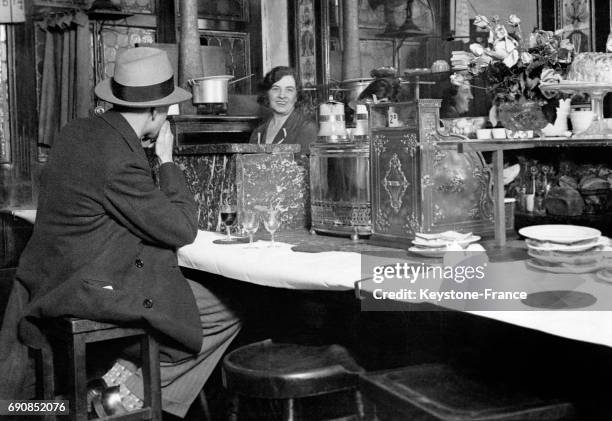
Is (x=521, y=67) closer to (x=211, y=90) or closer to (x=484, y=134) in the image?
(x=484, y=134)

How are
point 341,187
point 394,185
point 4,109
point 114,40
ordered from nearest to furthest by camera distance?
point 394,185, point 341,187, point 4,109, point 114,40

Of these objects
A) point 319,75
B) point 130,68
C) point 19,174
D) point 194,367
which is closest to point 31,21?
point 19,174

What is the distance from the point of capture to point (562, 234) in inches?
99.0

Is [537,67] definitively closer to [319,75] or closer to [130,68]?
[130,68]

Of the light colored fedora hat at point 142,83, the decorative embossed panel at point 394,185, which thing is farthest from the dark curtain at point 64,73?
the decorative embossed panel at point 394,185

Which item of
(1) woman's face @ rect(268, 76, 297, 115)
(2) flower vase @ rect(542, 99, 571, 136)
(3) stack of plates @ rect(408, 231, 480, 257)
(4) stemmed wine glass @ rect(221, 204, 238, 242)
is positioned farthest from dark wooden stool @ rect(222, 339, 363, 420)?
(1) woman's face @ rect(268, 76, 297, 115)

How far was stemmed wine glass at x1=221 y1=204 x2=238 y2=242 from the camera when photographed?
144 inches

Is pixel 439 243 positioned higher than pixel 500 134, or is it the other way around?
pixel 500 134

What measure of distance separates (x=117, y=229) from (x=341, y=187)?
111cm

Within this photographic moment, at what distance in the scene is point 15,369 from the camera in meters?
3.23

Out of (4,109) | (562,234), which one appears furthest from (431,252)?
(4,109)

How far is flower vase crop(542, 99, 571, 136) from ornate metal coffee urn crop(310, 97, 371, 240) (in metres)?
0.79

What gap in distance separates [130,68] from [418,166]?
1286 mm

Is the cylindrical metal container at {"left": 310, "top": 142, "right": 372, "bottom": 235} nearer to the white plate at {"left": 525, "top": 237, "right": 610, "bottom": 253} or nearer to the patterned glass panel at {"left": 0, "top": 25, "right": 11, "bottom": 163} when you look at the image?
the white plate at {"left": 525, "top": 237, "right": 610, "bottom": 253}
